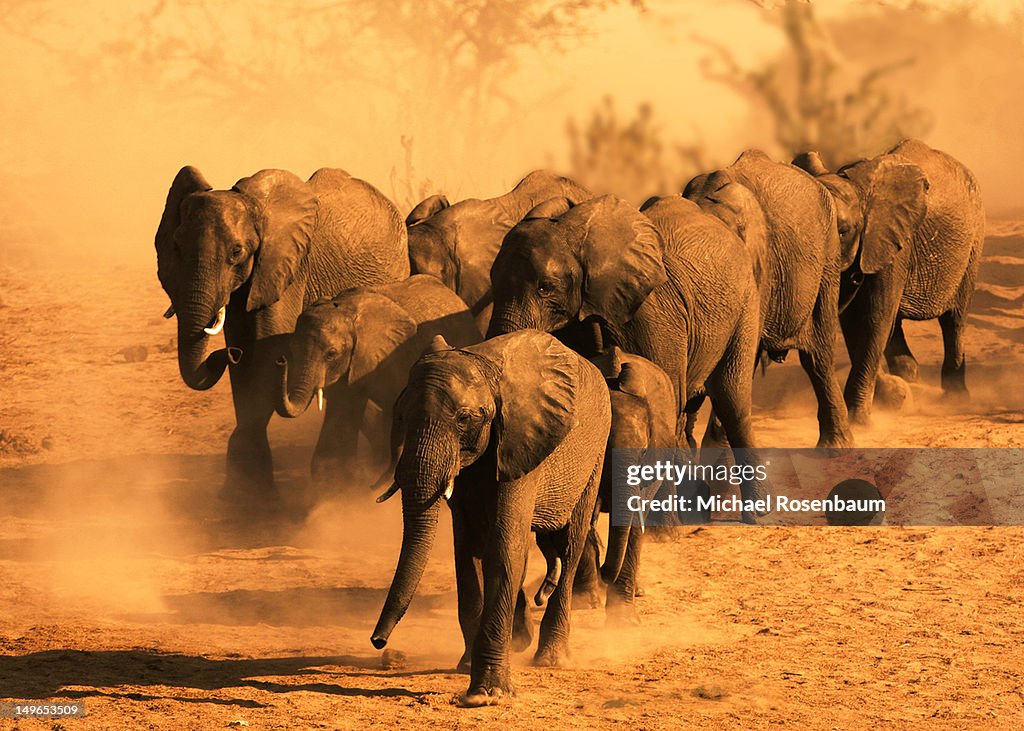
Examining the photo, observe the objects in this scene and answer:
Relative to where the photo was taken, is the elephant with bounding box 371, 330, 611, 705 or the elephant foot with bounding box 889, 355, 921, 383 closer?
the elephant with bounding box 371, 330, 611, 705

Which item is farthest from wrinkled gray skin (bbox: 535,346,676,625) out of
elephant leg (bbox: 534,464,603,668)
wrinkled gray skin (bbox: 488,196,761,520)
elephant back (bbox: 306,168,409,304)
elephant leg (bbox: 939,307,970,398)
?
elephant leg (bbox: 939,307,970,398)

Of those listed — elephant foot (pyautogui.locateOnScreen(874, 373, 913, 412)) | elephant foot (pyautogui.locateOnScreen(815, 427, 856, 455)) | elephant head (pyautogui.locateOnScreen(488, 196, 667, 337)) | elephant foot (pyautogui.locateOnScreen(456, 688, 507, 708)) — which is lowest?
elephant foot (pyautogui.locateOnScreen(456, 688, 507, 708))

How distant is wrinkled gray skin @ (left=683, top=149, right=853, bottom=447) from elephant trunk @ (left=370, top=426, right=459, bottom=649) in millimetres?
5427

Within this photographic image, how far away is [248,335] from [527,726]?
5562mm

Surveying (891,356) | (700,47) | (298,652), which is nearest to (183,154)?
(700,47)

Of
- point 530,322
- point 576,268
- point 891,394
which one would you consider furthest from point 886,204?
point 530,322

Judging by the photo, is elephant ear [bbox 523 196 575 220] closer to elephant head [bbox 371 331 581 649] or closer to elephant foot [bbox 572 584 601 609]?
elephant foot [bbox 572 584 601 609]

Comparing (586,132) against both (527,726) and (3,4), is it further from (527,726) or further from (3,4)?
(527,726)

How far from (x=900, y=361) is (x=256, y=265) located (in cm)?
748

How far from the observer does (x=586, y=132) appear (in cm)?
2997

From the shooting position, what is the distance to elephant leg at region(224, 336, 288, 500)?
40.4ft

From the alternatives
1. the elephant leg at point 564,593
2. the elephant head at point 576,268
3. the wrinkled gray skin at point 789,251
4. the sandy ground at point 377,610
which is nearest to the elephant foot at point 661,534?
the sandy ground at point 377,610

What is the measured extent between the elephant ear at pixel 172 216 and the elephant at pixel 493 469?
14.9ft

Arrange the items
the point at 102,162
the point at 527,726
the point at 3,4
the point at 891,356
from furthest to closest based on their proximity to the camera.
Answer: the point at 3,4, the point at 102,162, the point at 891,356, the point at 527,726
